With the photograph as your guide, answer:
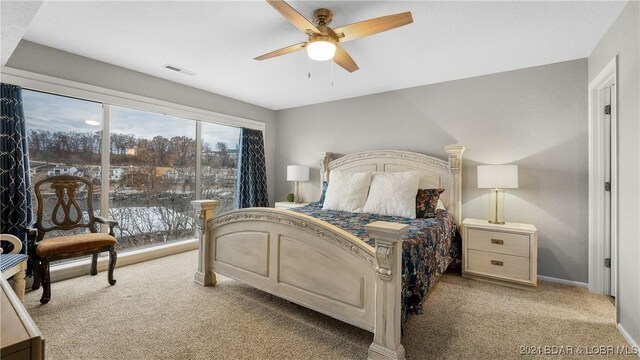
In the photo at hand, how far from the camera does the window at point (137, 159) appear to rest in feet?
9.77

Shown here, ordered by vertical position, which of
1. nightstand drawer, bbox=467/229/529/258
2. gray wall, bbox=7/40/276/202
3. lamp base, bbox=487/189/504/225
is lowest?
nightstand drawer, bbox=467/229/529/258

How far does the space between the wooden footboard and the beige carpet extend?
198mm

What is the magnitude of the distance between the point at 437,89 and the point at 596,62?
1.50 m

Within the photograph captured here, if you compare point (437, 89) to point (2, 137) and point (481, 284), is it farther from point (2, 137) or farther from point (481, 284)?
point (2, 137)

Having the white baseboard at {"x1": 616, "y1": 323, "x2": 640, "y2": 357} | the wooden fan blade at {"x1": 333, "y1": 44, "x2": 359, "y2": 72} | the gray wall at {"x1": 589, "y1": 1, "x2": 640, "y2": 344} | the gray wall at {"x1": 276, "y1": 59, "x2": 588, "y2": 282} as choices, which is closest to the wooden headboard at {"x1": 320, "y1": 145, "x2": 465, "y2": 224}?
the gray wall at {"x1": 276, "y1": 59, "x2": 588, "y2": 282}

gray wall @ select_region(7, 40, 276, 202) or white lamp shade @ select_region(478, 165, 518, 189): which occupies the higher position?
gray wall @ select_region(7, 40, 276, 202)

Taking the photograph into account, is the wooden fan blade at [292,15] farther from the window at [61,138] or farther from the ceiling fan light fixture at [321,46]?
the window at [61,138]

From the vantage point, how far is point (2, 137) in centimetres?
255

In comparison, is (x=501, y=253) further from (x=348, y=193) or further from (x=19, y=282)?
(x=19, y=282)

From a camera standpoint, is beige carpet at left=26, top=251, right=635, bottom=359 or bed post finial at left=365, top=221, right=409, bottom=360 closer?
bed post finial at left=365, top=221, right=409, bottom=360

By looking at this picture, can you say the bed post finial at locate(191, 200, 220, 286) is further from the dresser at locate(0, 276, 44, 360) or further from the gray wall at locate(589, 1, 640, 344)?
the gray wall at locate(589, 1, 640, 344)

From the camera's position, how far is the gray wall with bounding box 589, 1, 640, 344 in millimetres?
1832

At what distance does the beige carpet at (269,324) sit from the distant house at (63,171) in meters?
1.17

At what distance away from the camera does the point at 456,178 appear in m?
3.41
